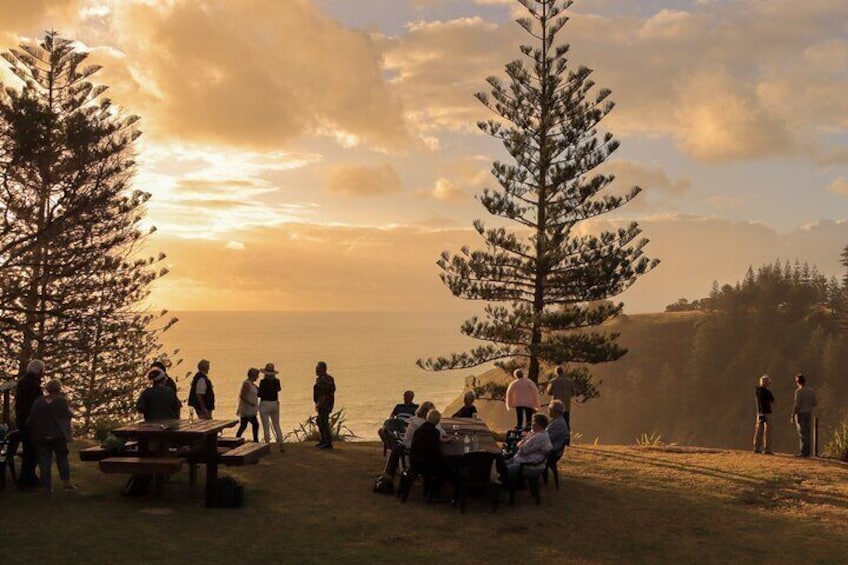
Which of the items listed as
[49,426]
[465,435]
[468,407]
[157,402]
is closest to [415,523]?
[465,435]

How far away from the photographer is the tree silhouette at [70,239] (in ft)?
46.0

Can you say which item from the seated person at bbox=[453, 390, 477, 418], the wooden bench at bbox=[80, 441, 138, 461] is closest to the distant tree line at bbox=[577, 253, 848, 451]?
the seated person at bbox=[453, 390, 477, 418]

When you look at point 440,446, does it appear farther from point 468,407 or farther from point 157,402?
point 157,402

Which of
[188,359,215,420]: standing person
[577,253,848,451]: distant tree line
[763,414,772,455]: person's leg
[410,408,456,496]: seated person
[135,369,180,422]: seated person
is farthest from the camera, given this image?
[577,253,848,451]: distant tree line

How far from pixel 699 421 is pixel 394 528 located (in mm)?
92972

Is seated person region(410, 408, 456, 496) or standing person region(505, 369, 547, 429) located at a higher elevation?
standing person region(505, 369, 547, 429)

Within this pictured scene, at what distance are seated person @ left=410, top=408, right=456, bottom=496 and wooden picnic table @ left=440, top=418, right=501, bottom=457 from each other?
21 cm

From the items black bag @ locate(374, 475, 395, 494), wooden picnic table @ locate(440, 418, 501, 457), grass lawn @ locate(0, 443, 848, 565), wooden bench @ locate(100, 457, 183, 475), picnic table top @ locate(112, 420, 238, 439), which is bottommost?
grass lawn @ locate(0, 443, 848, 565)

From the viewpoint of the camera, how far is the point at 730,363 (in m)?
96.0

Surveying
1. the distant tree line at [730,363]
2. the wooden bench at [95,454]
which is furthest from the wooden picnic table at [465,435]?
the distant tree line at [730,363]

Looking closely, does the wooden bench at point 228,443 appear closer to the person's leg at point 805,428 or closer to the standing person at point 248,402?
the standing person at point 248,402

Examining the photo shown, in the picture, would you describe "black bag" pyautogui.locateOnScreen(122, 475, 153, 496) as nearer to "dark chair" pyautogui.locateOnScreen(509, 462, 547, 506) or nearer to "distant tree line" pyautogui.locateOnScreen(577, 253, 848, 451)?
"dark chair" pyautogui.locateOnScreen(509, 462, 547, 506)

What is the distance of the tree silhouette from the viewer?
552 inches

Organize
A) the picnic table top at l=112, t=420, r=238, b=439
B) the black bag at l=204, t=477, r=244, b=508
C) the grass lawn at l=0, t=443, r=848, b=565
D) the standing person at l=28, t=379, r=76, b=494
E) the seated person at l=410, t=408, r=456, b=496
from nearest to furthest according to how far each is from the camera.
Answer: the grass lawn at l=0, t=443, r=848, b=565 → the picnic table top at l=112, t=420, r=238, b=439 → the standing person at l=28, t=379, r=76, b=494 → the black bag at l=204, t=477, r=244, b=508 → the seated person at l=410, t=408, r=456, b=496
